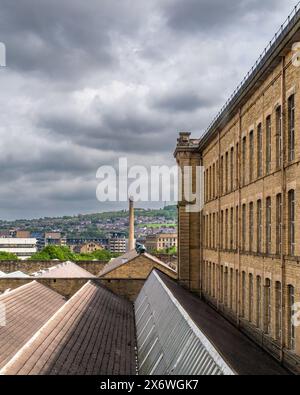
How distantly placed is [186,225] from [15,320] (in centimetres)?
1727

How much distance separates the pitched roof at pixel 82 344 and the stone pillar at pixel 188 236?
354 inches

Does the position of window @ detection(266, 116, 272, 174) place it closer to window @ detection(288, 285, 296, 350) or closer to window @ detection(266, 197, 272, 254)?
window @ detection(266, 197, 272, 254)

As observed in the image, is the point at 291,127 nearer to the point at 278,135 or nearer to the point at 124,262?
the point at 278,135

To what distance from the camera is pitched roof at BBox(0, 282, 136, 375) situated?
1970 cm

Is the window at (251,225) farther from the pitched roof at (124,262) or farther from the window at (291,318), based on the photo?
the pitched roof at (124,262)

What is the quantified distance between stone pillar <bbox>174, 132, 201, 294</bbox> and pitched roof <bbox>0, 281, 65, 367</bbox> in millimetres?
8637

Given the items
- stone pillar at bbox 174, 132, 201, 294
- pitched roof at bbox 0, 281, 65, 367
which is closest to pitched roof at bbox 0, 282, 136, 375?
pitched roof at bbox 0, 281, 65, 367

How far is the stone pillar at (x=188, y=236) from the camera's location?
44562mm

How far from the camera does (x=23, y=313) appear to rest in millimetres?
33031

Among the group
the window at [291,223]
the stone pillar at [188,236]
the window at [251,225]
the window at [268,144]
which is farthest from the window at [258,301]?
the stone pillar at [188,236]

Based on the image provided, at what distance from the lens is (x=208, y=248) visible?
40969 millimetres

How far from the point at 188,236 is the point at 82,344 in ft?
69.1

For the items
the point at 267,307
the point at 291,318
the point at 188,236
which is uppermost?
the point at 188,236

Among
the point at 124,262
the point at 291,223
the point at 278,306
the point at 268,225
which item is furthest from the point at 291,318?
the point at 124,262
